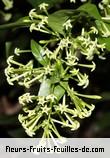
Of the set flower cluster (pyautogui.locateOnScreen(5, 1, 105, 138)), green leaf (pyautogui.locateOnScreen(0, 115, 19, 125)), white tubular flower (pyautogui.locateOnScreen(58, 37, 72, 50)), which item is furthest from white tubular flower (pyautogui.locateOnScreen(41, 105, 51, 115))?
green leaf (pyautogui.locateOnScreen(0, 115, 19, 125))

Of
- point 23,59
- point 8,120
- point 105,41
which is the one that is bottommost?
point 8,120

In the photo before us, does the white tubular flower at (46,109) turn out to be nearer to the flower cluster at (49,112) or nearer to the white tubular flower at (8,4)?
the flower cluster at (49,112)

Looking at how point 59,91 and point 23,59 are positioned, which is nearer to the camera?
point 59,91

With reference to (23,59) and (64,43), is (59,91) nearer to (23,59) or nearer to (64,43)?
(64,43)

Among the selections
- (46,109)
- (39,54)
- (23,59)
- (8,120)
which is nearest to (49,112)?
(46,109)

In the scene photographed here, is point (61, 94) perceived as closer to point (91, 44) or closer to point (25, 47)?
point (91, 44)

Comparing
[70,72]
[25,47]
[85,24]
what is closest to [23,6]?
[25,47]
